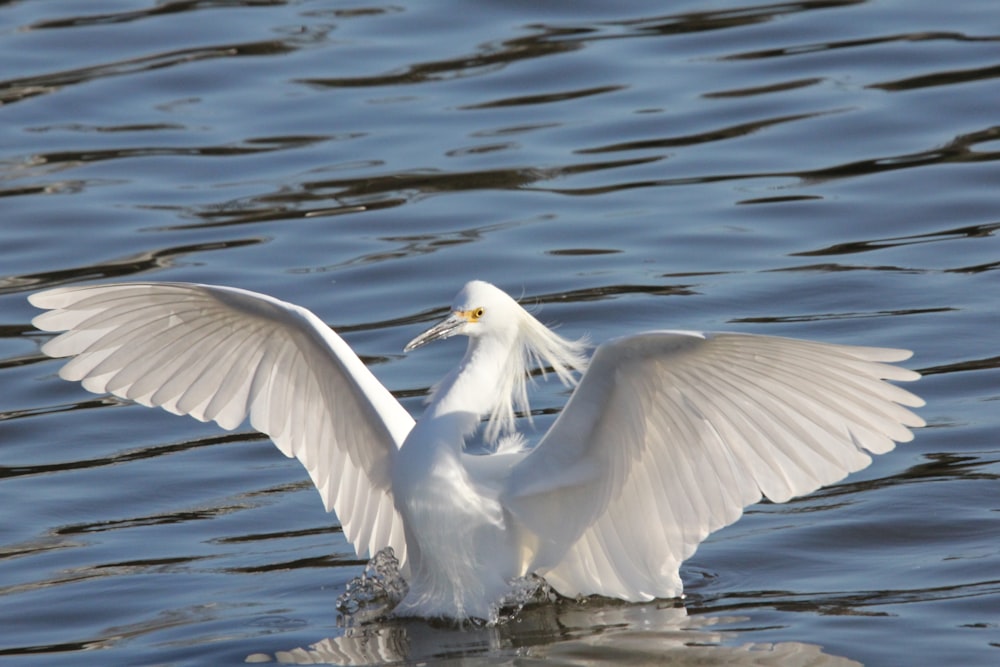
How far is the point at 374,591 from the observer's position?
6.51m

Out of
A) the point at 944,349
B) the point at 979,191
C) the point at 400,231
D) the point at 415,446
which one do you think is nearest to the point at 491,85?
the point at 400,231

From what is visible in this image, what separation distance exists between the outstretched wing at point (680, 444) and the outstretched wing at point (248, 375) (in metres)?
0.71

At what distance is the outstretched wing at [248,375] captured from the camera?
6.39 metres

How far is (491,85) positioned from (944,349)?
538cm

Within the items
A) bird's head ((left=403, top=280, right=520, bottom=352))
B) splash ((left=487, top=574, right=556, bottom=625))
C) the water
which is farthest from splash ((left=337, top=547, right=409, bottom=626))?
bird's head ((left=403, top=280, right=520, bottom=352))

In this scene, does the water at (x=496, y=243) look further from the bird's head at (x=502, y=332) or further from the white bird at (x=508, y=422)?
the bird's head at (x=502, y=332)

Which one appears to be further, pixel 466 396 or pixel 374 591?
pixel 374 591

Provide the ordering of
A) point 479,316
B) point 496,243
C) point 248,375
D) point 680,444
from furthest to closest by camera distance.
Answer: point 496,243 → point 248,375 → point 479,316 → point 680,444

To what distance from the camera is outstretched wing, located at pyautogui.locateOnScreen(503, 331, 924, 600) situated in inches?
207

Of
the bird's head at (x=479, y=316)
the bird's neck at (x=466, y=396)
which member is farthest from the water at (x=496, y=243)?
the bird's head at (x=479, y=316)

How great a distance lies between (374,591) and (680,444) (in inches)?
56.4

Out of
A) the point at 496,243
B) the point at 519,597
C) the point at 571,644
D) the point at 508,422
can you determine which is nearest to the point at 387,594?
the point at 519,597

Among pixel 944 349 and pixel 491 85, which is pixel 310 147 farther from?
pixel 944 349

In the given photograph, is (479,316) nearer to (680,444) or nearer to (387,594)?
(680,444)
